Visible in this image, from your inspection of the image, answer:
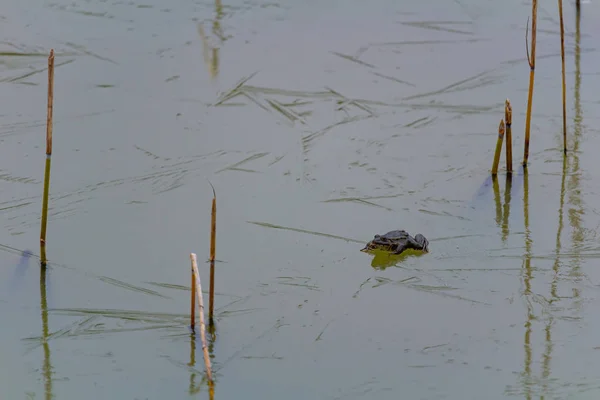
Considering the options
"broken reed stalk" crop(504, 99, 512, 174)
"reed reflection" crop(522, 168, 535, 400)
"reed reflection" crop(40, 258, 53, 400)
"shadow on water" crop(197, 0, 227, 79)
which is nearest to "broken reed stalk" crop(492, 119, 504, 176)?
"broken reed stalk" crop(504, 99, 512, 174)

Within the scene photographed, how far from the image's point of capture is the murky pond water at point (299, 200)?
11.5 ft

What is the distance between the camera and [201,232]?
14.6ft

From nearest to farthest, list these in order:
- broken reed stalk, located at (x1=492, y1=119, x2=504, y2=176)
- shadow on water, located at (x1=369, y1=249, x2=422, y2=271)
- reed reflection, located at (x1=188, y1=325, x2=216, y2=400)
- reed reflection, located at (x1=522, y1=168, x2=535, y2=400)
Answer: reed reflection, located at (x1=188, y1=325, x2=216, y2=400), reed reflection, located at (x1=522, y1=168, x2=535, y2=400), shadow on water, located at (x1=369, y1=249, x2=422, y2=271), broken reed stalk, located at (x1=492, y1=119, x2=504, y2=176)

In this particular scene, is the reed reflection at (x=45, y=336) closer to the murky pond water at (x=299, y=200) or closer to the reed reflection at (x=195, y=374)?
the murky pond water at (x=299, y=200)

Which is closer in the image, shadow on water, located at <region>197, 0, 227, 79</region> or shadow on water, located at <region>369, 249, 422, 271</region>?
shadow on water, located at <region>369, 249, 422, 271</region>

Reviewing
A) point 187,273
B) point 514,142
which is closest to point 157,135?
point 187,273

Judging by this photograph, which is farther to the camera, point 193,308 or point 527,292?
point 527,292

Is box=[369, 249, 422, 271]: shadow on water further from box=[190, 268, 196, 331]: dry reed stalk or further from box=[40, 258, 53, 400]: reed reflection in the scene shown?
box=[40, 258, 53, 400]: reed reflection

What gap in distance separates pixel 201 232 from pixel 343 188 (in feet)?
2.77

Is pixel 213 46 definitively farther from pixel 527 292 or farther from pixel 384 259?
pixel 527 292

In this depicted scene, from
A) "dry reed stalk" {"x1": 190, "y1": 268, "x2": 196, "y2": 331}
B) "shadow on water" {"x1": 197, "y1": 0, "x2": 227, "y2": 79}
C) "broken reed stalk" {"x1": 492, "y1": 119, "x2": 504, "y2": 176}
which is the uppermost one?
"shadow on water" {"x1": 197, "y1": 0, "x2": 227, "y2": 79}

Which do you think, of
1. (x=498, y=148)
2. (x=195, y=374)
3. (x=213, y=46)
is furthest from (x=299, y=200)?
(x=213, y=46)

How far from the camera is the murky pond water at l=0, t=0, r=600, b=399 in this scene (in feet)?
11.5

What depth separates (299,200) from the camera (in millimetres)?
4734
